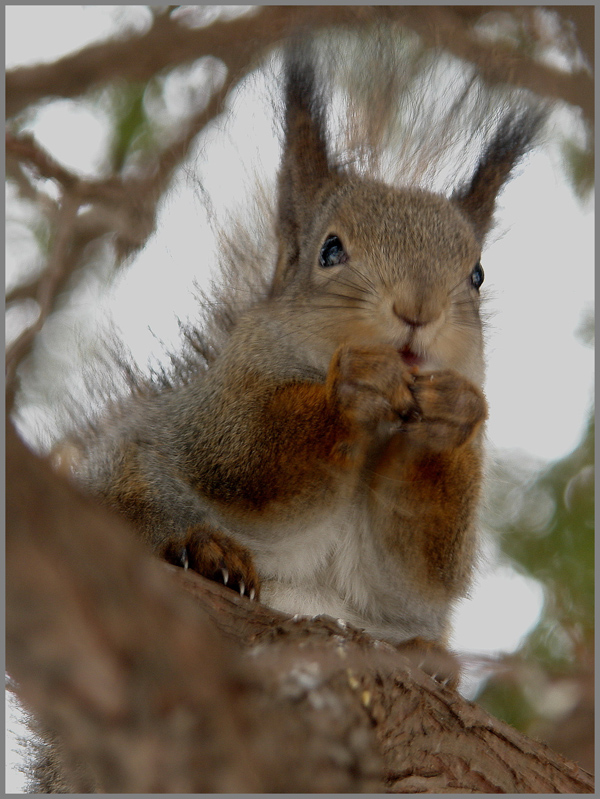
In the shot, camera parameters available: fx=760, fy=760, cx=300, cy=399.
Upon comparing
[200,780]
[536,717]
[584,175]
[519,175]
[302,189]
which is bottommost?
[200,780]

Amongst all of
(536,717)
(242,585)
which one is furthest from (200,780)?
(536,717)

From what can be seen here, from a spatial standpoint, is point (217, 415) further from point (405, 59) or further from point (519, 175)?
point (405, 59)

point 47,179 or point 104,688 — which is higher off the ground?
point 47,179

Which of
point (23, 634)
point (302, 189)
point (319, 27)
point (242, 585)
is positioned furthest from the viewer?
point (319, 27)

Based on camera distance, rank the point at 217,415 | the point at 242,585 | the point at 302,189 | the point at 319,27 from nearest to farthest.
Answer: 1. the point at 242,585
2. the point at 217,415
3. the point at 302,189
4. the point at 319,27

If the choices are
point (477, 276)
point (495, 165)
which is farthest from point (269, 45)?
point (477, 276)

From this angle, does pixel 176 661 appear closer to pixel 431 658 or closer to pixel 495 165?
pixel 431 658

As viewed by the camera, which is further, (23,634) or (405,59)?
(405,59)
